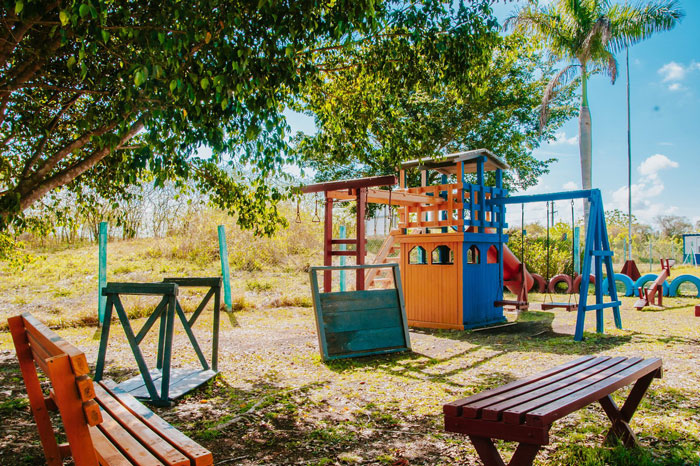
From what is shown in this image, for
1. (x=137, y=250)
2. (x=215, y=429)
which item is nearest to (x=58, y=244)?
(x=137, y=250)

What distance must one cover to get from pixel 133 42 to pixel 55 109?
2.09m

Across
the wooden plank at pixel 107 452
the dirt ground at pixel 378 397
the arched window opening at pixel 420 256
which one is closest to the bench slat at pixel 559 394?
the dirt ground at pixel 378 397

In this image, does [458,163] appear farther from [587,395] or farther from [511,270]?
[587,395]

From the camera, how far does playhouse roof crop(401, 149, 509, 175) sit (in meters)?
9.81

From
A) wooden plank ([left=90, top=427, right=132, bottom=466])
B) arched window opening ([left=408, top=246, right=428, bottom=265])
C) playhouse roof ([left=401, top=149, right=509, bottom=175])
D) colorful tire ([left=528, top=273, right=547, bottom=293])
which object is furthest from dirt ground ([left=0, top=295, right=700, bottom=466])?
colorful tire ([left=528, top=273, right=547, bottom=293])

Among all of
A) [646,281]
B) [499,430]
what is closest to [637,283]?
[646,281]

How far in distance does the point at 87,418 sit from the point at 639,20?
25378 mm

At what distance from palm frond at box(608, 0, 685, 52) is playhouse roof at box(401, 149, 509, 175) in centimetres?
1526

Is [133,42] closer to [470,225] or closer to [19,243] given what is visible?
[19,243]

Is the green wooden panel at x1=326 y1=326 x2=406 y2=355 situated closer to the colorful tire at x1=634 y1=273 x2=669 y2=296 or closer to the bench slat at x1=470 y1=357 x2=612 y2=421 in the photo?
the bench slat at x1=470 y1=357 x2=612 y2=421

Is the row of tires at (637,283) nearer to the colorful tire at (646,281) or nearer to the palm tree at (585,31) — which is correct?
the colorful tire at (646,281)

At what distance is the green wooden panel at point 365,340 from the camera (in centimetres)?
675

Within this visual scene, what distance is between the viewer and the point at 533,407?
2.53 meters

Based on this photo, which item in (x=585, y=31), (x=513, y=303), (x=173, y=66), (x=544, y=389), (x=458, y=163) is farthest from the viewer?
(x=585, y=31)
